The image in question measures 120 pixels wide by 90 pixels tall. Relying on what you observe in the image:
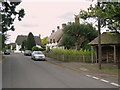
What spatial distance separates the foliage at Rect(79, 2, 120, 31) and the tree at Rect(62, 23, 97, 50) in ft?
117

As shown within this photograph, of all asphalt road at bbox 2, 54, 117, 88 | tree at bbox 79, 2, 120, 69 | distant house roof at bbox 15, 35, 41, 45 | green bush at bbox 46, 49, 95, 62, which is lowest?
asphalt road at bbox 2, 54, 117, 88

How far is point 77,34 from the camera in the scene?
6106 centimetres

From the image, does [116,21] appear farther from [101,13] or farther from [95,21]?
[95,21]

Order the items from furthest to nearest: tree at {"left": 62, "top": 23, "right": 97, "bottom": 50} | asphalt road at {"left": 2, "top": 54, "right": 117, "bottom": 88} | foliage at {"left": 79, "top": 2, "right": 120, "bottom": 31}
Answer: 1. tree at {"left": 62, "top": 23, "right": 97, "bottom": 50}
2. foliage at {"left": 79, "top": 2, "right": 120, "bottom": 31}
3. asphalt road at {"left": 2, "top": 54, "right": 117, "bottom": 88}

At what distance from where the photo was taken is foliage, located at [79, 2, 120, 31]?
20.6 meters

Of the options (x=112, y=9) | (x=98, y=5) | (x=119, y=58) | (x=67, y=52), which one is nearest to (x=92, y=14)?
(x=98, y=5)

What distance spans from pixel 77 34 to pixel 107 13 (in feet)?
132

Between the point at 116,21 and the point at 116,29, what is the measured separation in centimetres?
275

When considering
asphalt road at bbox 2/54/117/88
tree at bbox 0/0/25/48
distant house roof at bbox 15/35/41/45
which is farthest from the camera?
distant house roof at bbox 15/35/41/45

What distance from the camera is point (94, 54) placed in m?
37.1

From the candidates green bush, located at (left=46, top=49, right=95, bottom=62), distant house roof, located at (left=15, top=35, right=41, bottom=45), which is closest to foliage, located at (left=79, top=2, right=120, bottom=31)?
green bush, located at (left=46, top=49, right=95, bottom=62)

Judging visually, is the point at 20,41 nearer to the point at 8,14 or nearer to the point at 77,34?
the point at 77,34

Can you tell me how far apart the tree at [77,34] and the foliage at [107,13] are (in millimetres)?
35624

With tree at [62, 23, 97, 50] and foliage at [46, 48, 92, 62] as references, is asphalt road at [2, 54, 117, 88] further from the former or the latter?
tree at [62, 23, 97, 50]
